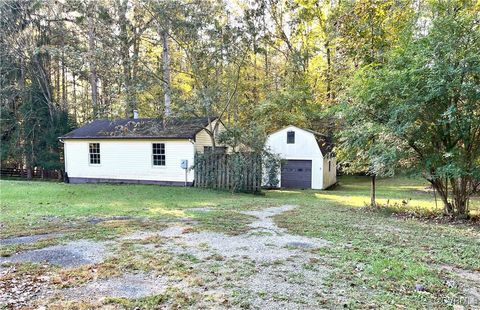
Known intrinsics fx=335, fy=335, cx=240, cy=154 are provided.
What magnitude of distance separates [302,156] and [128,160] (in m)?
9.54

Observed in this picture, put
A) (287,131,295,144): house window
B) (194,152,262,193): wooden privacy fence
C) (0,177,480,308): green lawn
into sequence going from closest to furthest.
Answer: (0,177,480,308): green lawn < (194,152,262,193): wooden privacy fence < (287,131,295,144): house window

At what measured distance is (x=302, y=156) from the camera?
19125 millimetres

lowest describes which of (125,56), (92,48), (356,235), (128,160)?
(356,235)

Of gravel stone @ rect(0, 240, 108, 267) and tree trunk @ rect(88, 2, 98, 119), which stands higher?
tree trunk @ rect(88, 2, 98, 119)

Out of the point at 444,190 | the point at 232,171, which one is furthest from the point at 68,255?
the point at 232,171

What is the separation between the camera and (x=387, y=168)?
8.34 meters

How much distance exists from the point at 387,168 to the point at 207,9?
10438 mm

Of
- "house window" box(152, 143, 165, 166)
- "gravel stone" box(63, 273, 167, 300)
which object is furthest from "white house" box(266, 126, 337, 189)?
"gravel stone" box(63, 273, 167, 300)

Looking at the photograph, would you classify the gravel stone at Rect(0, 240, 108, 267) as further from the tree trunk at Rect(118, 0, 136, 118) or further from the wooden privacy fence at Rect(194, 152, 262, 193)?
the tree trunk at Rect(118, 0, 136, 118)

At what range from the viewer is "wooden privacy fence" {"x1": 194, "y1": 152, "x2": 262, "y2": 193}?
14495 millimetres

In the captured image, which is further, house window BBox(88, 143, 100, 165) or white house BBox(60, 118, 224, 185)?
house window BBox(88, 143, 100, 165)

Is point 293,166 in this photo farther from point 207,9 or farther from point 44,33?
point 44,33

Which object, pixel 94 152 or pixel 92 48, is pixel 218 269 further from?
pixel 92 48

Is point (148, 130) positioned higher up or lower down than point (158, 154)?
higher up
